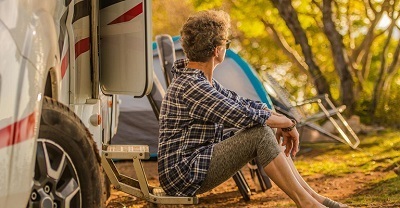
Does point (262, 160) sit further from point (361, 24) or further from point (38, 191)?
point (361, 24)

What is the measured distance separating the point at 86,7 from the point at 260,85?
7.01 metres

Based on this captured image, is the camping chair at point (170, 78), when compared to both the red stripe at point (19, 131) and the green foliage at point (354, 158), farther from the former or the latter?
the red stripe at point (19, 131)

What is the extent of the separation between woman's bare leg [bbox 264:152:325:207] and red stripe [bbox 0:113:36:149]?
208cm

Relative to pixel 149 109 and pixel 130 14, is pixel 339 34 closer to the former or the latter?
pixel 149 109

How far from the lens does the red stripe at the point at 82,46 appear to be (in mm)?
5293

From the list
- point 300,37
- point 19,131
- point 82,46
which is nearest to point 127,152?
point 82,46

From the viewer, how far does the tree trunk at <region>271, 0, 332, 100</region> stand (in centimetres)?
1700

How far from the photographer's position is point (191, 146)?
5.83 m

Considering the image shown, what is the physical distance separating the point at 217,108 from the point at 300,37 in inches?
481

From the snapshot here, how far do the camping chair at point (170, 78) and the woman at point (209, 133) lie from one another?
2.86m

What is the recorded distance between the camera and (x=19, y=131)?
147 inches

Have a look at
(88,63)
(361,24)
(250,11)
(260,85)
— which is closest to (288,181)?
(88,63)

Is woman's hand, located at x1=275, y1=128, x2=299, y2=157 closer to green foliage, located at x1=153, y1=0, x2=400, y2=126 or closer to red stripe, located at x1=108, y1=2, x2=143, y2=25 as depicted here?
red stripe, located at x1=108, y1=2, x2=143, y2=25

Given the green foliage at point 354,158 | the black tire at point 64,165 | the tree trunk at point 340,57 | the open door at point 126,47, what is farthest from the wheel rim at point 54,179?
the tree trunk at point 340,57
